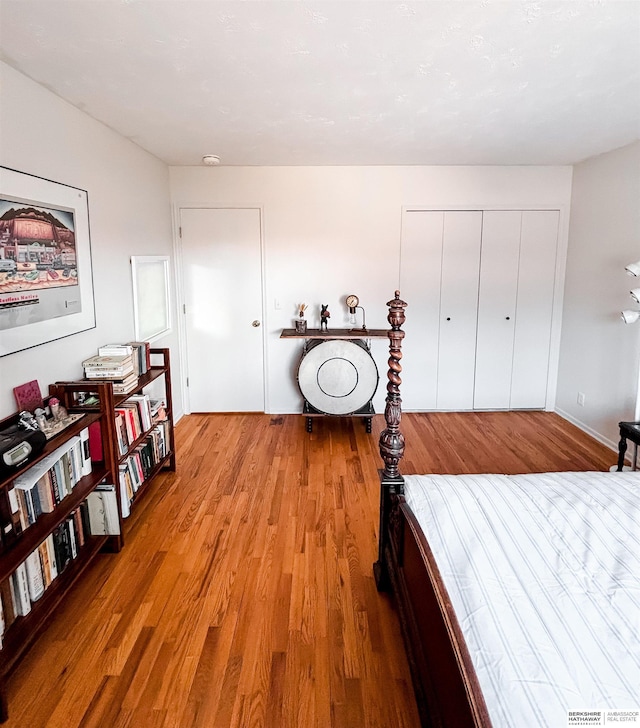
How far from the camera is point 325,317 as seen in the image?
14.1 ft

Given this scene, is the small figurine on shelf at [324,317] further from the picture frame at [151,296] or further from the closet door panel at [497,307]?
the closet door panel at [497,307]

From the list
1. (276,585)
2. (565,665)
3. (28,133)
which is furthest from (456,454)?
(28,133)

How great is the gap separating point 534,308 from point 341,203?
204cm

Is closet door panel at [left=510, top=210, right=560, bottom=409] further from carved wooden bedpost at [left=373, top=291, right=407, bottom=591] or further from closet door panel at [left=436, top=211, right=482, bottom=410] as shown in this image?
carved wooden bedpost at [left=373, top=291, right=407, bottom=591]

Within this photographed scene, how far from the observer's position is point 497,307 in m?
4.47

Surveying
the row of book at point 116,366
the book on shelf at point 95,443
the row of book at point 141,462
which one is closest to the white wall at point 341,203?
the row of book at point 141,462

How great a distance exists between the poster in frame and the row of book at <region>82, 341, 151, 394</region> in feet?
0.60

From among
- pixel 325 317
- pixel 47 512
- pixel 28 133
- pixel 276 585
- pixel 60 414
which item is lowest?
pixel 276 585

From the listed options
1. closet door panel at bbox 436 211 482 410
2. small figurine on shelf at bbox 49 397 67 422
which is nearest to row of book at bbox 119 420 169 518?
small figurine on shelf at bbox 49 397 67 422

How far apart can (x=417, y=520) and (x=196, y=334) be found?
328cm

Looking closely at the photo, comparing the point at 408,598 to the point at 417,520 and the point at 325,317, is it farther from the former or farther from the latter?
the point at 325,317

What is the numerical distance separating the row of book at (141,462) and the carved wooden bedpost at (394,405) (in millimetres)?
1415

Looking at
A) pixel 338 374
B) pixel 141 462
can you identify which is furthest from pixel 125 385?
pixel 338 374

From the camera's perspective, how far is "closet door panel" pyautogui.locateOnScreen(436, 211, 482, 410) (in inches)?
171
